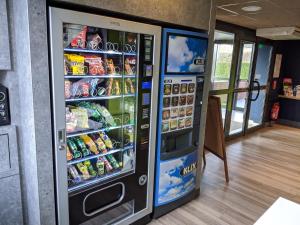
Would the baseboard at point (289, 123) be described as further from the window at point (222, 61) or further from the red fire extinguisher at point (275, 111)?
the window at point (222, 61)

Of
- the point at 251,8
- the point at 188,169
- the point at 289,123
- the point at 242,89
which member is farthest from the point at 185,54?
the point at 289,123

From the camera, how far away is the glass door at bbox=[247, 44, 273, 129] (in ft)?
17.4

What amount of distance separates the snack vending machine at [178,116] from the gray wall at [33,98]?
504 millimetres

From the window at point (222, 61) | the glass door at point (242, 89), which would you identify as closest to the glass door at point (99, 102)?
the window at point (222, 61)

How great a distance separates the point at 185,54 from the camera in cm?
207

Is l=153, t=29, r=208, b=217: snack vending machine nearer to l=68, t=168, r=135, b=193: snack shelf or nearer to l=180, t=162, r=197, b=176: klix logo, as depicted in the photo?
l=180, t=162, r=197, b=176: klix logo

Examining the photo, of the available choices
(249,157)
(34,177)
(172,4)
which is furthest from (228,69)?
(34,177)

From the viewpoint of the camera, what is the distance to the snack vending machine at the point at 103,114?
1433 millimetres

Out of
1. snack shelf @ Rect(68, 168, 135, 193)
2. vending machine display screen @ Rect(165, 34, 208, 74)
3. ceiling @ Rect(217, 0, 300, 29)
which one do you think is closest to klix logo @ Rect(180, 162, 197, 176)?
snack shelf @ Rect(68, 168, 135, 193)

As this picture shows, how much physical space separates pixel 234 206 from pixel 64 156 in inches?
76.3

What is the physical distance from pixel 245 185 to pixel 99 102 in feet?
7.25

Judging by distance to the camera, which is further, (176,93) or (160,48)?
(176,93)

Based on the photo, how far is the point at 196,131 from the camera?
241cm

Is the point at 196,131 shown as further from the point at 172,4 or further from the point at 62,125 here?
the point at 62,125
